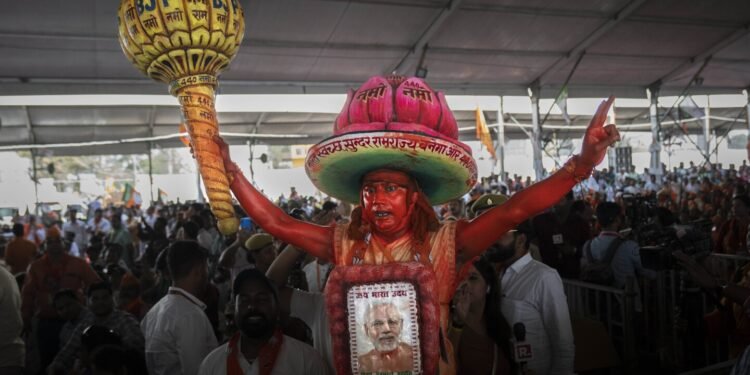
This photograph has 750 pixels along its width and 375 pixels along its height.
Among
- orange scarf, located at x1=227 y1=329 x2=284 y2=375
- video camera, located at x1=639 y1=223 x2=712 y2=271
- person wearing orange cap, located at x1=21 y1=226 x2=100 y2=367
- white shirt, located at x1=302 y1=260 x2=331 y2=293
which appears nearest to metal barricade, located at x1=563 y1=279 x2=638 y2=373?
video camera, located at x1=639 y1=223 x2=712 y2=271

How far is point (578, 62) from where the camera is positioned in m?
13.0

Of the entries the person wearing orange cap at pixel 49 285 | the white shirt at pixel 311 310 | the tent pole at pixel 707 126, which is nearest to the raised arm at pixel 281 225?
the white shirt at pixel 311 310

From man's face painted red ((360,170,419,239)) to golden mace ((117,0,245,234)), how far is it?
55cm

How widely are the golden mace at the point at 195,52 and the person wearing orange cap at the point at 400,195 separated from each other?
93mm

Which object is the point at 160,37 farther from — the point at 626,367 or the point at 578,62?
the point at 578,62

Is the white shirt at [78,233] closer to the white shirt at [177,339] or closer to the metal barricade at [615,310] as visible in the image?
the white shirt at [177,339]

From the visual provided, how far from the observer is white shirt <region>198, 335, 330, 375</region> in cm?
251

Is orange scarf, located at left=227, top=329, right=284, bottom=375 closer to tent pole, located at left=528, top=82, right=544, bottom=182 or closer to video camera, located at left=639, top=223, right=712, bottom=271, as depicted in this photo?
video camera, located at left=639, top=223, right=712, bottom=271

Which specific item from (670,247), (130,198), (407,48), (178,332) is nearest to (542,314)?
(670,247)

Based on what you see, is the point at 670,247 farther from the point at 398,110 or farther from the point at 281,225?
the point at 281,225

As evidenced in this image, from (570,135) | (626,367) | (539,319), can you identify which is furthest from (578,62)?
(570,135)

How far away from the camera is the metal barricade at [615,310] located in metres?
3.82

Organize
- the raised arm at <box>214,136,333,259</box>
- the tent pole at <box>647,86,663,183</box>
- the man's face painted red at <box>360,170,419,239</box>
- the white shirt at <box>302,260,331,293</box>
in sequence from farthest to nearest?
the tent pole at <box>647,86,663,183</box>
the white shirt at <box>302,260,331,293</box>
the raised arm at <box>214,136,333,259</box>
the man's face painted red at <box>360,170,419,239</box>

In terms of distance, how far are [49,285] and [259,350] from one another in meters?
3.68
